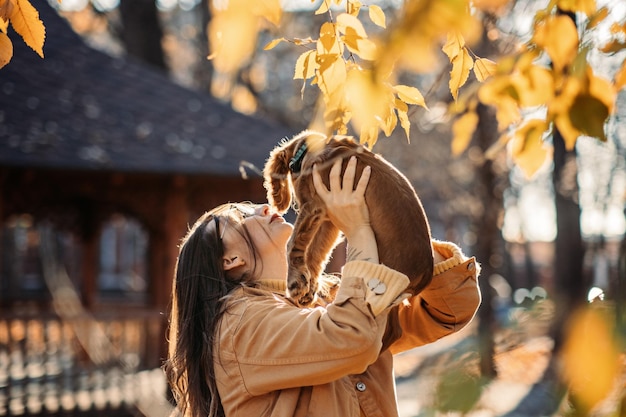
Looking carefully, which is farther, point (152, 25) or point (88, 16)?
point (88, 16)

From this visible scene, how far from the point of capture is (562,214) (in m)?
10.4

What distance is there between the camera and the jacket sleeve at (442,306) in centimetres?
253

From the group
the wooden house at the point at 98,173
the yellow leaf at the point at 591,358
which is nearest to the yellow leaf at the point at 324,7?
the yellow leaf at the point at 591,358

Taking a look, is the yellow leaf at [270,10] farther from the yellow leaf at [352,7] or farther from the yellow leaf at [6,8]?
the yellow leaf at [6,8]

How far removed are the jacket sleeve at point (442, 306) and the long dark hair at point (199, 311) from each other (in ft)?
1.90

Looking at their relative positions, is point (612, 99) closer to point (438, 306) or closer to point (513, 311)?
point (513, 311)

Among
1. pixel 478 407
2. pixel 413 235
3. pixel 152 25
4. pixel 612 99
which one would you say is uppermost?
pixel 152 25

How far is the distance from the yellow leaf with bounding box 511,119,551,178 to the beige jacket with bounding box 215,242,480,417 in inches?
24.0

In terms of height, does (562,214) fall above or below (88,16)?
below

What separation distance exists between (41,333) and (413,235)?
8.70 metres

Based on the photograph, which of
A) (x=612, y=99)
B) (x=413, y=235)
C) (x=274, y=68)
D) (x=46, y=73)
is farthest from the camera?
(x=274, y=68)

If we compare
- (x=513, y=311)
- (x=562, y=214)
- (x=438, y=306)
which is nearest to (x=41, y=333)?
(x=562, y=214)

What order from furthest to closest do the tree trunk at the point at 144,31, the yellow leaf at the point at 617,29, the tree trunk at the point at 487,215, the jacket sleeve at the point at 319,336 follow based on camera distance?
the tree trunk at the point at 144,31 → the tree trunk at the point at 487,215 → the jacket sleeve at the point at 319,336 → the yellow leaf at the point at 617,29

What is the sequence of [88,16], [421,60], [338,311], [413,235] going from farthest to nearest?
[88,16], [413,235], [338,311], [421,60]
